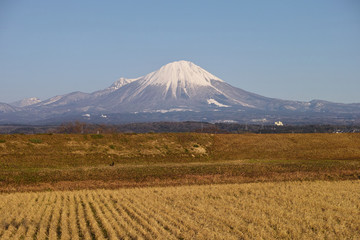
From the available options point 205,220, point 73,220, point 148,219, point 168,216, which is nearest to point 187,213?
point 168,216

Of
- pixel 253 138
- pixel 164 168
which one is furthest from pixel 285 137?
pixel 164 168

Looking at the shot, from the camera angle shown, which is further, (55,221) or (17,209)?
(17,209)

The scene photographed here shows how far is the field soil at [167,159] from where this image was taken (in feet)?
127

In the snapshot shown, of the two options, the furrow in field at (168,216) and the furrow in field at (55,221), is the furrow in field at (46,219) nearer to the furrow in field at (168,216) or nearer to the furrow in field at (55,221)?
the furrow in field at (55,221)

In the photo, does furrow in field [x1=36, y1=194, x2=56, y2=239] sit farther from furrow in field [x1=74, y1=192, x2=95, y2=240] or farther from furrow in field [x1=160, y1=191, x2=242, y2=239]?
furrow in field [x1=160, y1=191, x2=242, y2=239]

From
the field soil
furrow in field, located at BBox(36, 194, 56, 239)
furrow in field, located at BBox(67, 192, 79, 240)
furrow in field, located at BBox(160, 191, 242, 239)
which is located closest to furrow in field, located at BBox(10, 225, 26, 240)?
furrow in field, located at BBox(36, 194, 56, 239)

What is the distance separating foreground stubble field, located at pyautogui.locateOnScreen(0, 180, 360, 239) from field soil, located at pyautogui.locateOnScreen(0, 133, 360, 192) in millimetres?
6168

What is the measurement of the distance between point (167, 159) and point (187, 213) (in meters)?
35.7

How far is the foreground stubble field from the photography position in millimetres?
18781

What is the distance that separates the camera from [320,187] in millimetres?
32812

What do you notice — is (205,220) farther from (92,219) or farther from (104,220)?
(92,219)

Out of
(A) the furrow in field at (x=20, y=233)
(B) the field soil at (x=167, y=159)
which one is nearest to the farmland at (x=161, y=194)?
(A) the furrow in field at (x=20, y=233)

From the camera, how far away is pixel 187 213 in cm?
2303

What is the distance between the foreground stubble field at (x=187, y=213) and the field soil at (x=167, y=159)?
6.17 metres
